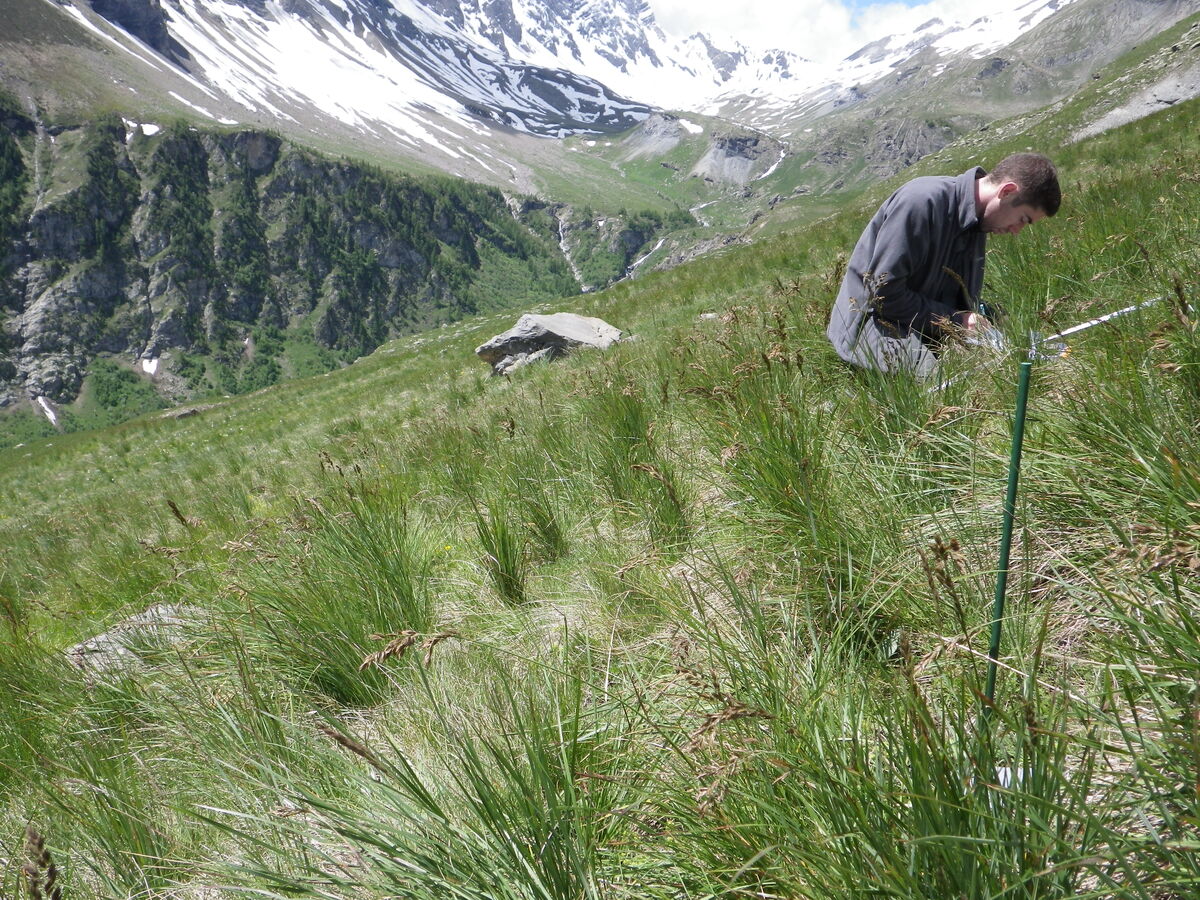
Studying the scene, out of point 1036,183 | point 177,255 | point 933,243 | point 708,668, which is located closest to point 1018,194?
point 1036,183

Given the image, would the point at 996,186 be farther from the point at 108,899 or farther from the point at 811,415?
the point at 108,899

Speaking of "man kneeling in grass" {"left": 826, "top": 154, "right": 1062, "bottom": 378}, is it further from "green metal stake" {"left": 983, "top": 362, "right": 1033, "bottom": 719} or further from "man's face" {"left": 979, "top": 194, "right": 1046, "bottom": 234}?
"green metal stake" {"left": 983, "top": 362, "right": 1033, "bottom": 719}

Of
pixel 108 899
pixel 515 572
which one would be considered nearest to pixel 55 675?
pixel 108 899

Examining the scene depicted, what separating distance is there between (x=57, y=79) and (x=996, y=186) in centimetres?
26496

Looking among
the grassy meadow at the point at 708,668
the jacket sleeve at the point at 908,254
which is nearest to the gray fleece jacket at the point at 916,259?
the jacket sleeve at the point at 908,254

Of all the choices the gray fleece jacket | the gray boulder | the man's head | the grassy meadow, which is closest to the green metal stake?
the grassy meadow

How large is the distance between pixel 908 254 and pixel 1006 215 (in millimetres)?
620

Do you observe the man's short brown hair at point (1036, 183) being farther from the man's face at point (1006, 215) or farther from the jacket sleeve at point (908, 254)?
the jacket sleeve at point (908, 254)

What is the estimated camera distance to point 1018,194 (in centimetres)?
374

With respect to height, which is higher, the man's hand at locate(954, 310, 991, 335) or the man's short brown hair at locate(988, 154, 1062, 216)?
the man's short brown hair at locate(988, 154, 1062, 216)

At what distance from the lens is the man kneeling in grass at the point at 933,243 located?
3.72 metres

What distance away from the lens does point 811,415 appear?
113 inches

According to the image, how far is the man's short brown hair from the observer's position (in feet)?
12.0

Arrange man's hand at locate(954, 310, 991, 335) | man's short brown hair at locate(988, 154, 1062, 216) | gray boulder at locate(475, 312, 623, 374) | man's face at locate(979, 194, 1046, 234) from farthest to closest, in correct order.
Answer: gray boulder at locate(475, 312, 623, 374) → man's face at locate(979, 194, 1046, 234) → man's short brown hair at locate(988, 154, 1062, 216) → man's hand at locate(954, 310, 991, 335)
